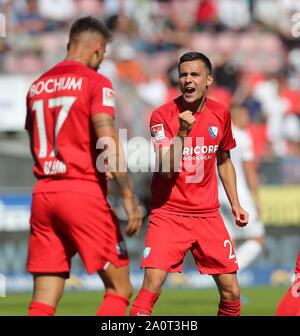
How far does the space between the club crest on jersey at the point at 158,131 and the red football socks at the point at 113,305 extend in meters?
1.25

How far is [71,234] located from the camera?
23.3ft

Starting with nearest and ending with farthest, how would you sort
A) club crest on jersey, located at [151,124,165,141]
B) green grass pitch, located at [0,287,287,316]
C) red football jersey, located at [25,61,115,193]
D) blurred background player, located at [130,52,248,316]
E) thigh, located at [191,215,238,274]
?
1. red football jersey, located at [25,61,115,193]
2. club crest on jersey, located at [151,124,165,141]
3. blurred background player, located at [130,52,248,316]
4. thigh, located at [191,215,238,274]
5. green grass pitch, located at [0,287,287,316]

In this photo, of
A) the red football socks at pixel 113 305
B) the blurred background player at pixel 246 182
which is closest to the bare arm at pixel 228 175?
the red football socks at pixel 113 305

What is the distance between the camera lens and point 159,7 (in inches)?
952

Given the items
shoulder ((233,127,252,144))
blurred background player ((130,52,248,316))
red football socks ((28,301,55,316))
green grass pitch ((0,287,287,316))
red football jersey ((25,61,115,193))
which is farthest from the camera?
shoulder ((233,127,252,144))

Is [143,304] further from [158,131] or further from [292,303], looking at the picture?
[158,131]

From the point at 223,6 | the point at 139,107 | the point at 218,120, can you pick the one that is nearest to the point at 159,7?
the point at 223,6

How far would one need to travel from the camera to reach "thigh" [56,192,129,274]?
707 centimetres

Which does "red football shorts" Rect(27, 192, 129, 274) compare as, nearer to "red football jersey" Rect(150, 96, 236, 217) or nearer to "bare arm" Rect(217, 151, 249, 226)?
"red football jersey" Rect(150, 96, 236, 217)

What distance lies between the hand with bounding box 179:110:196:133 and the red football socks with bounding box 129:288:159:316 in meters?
1.28

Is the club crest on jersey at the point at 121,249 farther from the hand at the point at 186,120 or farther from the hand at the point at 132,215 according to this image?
the hand at the point at 186,120

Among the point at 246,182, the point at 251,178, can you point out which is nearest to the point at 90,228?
the point at 251,178

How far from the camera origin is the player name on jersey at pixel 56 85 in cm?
719

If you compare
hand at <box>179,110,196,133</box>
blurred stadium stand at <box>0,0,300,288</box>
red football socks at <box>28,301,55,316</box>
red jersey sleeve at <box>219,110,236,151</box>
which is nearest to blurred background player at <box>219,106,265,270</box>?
blurred stadium stand at <box>0,0,300,288</box>
